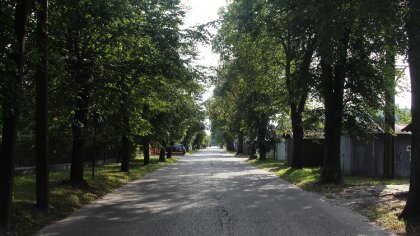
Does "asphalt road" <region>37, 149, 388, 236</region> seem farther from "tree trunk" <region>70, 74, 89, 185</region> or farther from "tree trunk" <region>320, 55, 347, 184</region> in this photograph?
"tree trunk" <region>320, 55, 347, 184</region>

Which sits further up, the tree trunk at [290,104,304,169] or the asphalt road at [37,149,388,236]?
the tree trunk at [290,104,304,169]

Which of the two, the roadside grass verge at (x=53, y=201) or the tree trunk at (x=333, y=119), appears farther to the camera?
the tree trunk at (x=333, y=119)

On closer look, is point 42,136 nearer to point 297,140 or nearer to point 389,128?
point 389,128

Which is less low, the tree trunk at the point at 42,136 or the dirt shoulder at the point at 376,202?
the tree trunk at the point at 42,136

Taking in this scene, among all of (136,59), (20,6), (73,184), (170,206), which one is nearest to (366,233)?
(170,206)

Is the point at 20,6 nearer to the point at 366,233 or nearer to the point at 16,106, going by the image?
the point at 16,106

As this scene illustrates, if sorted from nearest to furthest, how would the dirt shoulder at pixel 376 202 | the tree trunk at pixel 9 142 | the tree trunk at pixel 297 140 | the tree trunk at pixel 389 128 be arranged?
the tree trunk at pixel 9 142 < the dirt shoulder at pixel 376 202 < the tree trunk at pixel 389 128 < the tree trunk at pixel 297 140

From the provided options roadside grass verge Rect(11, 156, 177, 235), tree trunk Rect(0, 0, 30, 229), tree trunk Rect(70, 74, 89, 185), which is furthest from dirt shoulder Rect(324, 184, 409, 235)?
tree trunk Rect(70, 74, 89, 185)

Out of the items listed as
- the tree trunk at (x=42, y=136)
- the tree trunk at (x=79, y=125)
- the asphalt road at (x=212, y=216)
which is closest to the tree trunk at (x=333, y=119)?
the asphalt road at (x=212, y=216)

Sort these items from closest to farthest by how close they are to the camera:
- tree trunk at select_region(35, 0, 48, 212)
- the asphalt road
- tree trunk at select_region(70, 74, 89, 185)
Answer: the asphalt road, tree trunk at select_region(35, 0, 48, 212), tree trunk at select_region(70, 74, 89, 185)

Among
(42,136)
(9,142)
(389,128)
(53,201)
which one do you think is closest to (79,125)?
(53,201)

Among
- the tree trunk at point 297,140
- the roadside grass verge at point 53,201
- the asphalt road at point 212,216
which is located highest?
the tree trunk at point 297,140

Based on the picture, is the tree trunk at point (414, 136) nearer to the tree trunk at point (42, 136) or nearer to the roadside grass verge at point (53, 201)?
the roadside grass verge at point (53, 201)

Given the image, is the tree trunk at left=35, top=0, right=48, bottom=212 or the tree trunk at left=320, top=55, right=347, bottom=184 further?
the tree trunk at left=320, top=55, right=347, bottom=184
